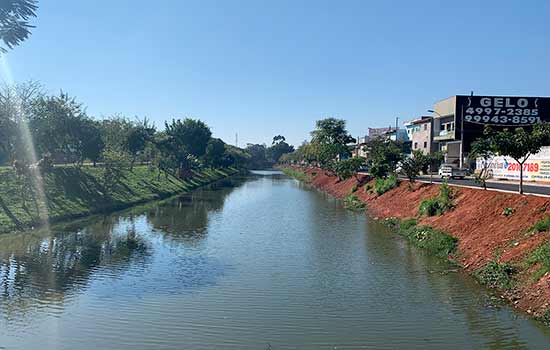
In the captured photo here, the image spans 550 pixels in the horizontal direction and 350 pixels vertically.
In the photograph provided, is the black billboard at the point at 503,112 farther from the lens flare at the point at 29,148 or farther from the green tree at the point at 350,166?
the lens flare at the point at 29,148

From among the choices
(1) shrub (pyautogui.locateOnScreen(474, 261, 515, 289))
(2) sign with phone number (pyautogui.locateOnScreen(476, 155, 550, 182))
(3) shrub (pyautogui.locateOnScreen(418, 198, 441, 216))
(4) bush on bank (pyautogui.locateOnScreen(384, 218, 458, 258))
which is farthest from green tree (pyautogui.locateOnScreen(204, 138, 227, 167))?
(1) shrub (pyautogui.locateOnScreen(474, 261, 515, 289))

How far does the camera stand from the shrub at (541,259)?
17219mm

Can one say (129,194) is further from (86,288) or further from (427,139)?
(427,139)

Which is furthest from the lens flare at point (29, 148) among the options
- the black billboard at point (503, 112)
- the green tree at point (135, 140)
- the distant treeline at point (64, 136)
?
the black billboard at point (503, 112)

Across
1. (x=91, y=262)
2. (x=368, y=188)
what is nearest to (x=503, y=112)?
(x=368, y=188)

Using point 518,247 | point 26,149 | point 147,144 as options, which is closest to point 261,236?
point 518,247

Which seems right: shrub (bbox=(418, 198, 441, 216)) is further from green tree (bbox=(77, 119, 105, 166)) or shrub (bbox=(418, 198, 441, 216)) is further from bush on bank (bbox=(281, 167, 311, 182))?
bush on bank (bbox=(281, 167, 311, 182))

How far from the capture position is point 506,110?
238 ft

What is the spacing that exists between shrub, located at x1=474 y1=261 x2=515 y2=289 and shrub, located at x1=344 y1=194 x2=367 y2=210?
30421mm

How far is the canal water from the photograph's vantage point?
14.2 meters

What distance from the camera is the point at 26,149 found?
45.5 m

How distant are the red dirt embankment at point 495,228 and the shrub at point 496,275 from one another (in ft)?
1.76

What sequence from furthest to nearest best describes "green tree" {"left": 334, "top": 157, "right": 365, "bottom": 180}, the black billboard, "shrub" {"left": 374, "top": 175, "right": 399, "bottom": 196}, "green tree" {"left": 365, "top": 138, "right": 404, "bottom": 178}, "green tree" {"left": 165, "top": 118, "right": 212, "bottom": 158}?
"green tree" {"left": 165, "top": 118, "right": 212, "bottom": 158} → the black billboard → "green tree" {"left": 334, "top": 157, "right": 365, "bottom": 180} → "green tree" {"left": 365, "top": 138, "right": 404, "bottom": 178} → "shrub" {"left": 374, "top": 175, "right": 399, "bottom": 196}

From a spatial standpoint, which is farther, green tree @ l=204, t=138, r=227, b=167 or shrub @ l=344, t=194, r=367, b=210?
green tree @ l=204, t=138, r=227, b=167
